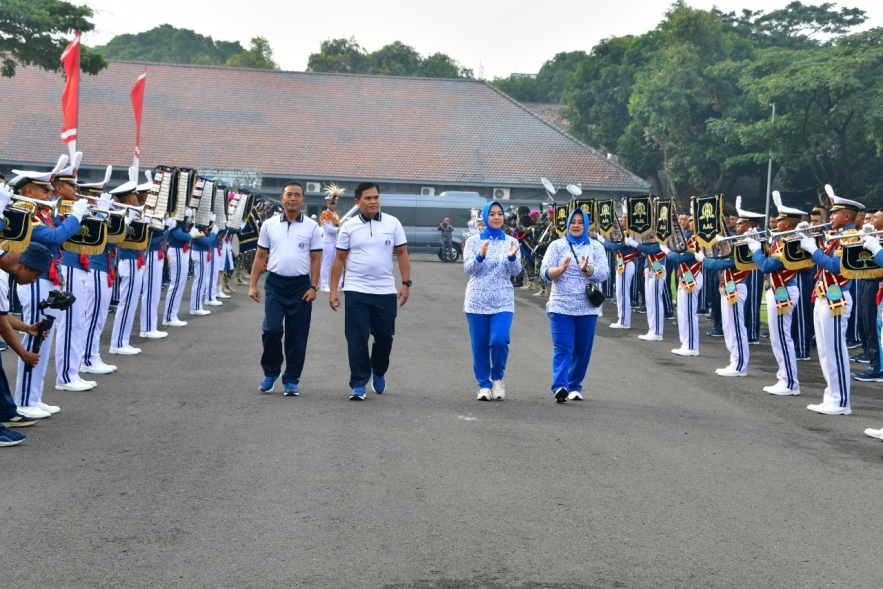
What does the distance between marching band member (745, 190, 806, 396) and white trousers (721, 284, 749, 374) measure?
1.19m

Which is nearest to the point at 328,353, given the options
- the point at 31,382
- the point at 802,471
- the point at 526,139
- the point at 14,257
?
the point at 31,382

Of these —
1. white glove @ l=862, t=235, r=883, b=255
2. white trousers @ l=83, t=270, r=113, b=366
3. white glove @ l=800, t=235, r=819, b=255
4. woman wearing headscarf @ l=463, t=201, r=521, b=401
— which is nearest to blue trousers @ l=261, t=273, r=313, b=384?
woman wearing headscarf @ l=463, t=201, r=521, b=401

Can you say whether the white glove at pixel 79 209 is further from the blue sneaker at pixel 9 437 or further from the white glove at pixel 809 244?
the white glove at pixel 809 244

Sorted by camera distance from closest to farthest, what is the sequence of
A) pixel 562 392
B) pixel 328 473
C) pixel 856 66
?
pixel 328 473
pixel 562 392
pixel 856 66

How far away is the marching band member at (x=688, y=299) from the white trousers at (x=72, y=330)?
771 cm

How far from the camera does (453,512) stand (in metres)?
6.45

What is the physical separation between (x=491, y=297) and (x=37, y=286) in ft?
12.9

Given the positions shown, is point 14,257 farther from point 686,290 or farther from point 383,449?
point 686,290

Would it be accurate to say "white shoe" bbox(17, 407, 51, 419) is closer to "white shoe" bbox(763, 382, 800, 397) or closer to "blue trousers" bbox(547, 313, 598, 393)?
"blue trousers" bbox(547, 313, 598, 393)

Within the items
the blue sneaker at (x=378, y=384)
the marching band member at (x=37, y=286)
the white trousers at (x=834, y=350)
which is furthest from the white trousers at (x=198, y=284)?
the white trousers at (x=834, y=350)

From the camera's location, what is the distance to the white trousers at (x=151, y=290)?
577 inches

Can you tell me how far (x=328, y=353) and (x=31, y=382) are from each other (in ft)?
16.5

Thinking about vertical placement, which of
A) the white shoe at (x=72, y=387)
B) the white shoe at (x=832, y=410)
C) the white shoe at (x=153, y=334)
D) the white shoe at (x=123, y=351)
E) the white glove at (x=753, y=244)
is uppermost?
the white glove at (x=753, y=244)

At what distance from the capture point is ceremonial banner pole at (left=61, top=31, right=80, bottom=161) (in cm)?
2100
